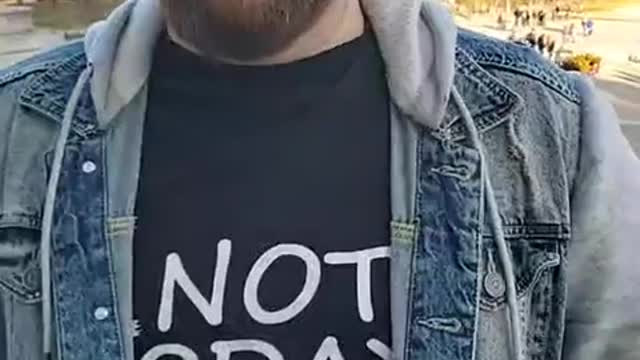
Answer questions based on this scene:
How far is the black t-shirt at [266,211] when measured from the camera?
63 cm

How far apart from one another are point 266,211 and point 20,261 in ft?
0.46

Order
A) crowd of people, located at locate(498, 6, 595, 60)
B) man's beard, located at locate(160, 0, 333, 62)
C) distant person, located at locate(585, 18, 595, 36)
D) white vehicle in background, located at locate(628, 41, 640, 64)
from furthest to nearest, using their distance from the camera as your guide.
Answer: white vehicle in background, located at locate(628, 41, 640, 64)
distant person, located at locate(585, 18, 595, 36)
crowd of people, located at locate(498, 6, 595, 60)
man's beard, located at locate(160, 0, 333, 62)

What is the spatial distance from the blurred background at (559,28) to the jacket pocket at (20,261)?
370cm

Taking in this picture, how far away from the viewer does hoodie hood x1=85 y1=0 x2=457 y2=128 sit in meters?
0.66

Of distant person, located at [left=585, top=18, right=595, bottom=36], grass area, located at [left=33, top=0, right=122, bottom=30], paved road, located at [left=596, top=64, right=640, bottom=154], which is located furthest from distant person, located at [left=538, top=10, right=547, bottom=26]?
grass area, located at [left=33, top=0, right=122, bottom=30]

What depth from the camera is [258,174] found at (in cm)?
65

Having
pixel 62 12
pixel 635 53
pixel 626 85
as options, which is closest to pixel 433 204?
pixel 62 12

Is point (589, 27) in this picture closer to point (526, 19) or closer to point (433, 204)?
point (526, 19)

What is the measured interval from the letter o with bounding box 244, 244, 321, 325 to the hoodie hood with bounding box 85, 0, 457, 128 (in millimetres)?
100

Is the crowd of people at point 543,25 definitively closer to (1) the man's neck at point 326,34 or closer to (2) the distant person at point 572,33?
(2) the distant person at point 572,33

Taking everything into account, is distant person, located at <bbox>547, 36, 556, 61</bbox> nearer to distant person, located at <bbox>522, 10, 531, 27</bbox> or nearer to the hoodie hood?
distant person, located at <bbox>522, 10, 531, 27</bbox>

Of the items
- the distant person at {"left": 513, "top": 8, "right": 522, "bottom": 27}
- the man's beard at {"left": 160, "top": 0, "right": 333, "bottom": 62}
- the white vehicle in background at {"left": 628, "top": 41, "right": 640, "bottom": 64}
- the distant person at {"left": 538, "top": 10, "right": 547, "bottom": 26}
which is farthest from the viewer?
the white vehicle in background at {"left": 628, "top": 41, "right": 640, "bottom": 64}

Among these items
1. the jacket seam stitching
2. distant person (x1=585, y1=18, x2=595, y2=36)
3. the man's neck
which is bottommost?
distant person (x1=585, y1=18, x2=595, y2=36)

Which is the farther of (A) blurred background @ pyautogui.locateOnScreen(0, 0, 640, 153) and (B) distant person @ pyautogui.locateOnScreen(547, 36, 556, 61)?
(B) distant person @ pyautogui.locateOnScreen(547, 36, 556, 61)
